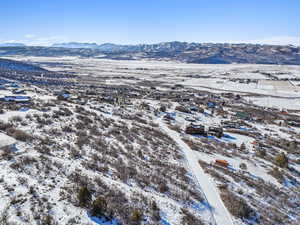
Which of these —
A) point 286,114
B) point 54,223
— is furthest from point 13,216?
point 286,114

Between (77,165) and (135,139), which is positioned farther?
(135,139)

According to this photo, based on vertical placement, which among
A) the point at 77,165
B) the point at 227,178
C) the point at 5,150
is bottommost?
the point at 227,178

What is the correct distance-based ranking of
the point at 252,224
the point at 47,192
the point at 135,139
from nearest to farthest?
the point at 47,192 → the point at 252,224 → the point at 135,139

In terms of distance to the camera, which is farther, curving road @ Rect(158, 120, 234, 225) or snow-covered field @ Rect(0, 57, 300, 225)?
curving road @ Rect(158, 120, 234, 225)

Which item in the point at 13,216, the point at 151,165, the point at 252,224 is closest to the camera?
the point at 13,216

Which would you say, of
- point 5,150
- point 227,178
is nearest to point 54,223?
point 5,150

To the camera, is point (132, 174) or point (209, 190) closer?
point (132, 174)

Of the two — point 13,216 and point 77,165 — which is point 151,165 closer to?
point 77,165

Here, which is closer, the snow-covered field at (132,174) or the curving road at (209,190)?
the snow-covered field at (132,174)

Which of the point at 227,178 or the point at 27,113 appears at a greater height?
the point at 27,113

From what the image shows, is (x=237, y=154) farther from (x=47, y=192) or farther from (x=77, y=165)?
(x=47, y=192)

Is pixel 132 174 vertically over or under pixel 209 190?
over
